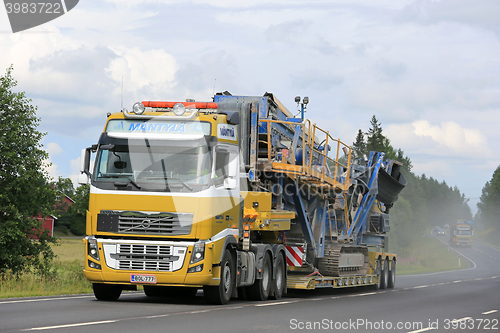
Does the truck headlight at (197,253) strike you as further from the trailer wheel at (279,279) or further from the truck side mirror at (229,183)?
the trailer wheel at (279,279)

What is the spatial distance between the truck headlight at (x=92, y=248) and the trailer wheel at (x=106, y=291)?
107cm

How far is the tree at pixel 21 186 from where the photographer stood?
25.1 m

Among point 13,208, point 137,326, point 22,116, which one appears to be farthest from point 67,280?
point 137,326

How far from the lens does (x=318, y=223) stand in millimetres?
19234

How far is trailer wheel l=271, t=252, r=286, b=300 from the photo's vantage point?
639 inches

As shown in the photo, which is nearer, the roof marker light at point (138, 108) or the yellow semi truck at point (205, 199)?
the yellow semi truck at point (205, 199)

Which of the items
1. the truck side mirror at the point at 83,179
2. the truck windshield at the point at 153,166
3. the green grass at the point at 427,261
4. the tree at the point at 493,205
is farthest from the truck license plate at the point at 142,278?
the tree at the point at 493,205

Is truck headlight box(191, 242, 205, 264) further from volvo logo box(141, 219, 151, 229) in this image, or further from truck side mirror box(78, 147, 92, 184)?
truck side mirror box(78, 147, 92, 184)

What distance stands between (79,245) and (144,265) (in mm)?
49342

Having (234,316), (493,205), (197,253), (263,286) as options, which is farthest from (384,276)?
(493,205)

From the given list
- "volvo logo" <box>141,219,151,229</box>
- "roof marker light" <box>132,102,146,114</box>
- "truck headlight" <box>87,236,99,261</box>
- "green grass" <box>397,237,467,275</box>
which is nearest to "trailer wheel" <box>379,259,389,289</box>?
"volvo logo" <box>141,219,151,229</box>

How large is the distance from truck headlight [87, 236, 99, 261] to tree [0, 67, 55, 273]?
12749 millimetres

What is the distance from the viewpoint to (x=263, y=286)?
1557 centimetres

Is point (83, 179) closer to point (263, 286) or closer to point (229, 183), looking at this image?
point (229, 183)
